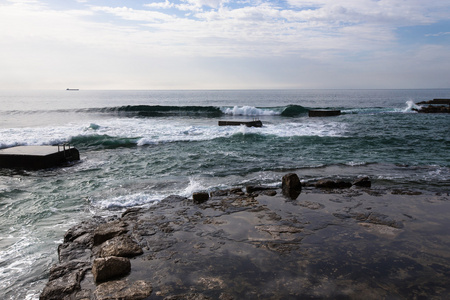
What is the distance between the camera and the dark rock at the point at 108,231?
20.2ft

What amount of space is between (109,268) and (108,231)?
1492 millimetres

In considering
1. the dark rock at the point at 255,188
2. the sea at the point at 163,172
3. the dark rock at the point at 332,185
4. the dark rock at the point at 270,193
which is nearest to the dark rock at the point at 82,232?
the sea at the point at 163,172

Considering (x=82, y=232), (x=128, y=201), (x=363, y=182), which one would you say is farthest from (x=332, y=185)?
(x=82, y=232)

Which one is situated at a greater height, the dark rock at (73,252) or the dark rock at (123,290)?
the dark rock at (123,290)

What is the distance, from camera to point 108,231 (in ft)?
20.8

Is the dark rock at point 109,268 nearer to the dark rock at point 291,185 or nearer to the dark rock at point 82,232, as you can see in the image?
the dark rock at point 82,232

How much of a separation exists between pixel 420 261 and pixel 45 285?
6.01m

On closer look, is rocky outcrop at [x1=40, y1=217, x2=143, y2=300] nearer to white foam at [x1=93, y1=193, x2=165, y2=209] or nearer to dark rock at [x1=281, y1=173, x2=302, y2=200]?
white foam at [x1=93, y1=193, x2=165, y2=209]

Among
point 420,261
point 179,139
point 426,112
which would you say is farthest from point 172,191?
point 426,112

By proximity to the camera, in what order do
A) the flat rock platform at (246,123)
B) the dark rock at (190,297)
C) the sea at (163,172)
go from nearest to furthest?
the dark rock at (190,297) → the sea at (163,172) → the flat rock platform at (246,123)

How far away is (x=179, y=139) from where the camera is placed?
68.2ft

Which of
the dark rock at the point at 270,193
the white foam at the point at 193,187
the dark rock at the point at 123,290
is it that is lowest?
the dark rock at the point at 123,290

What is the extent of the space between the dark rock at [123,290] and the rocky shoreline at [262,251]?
14 millimetres

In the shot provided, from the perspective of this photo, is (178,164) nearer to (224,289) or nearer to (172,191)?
(172,191)
